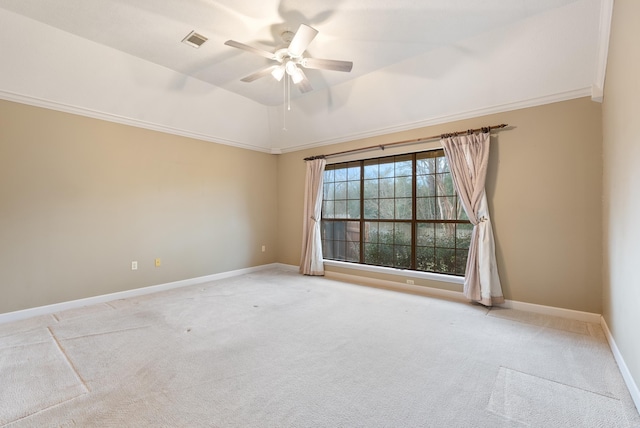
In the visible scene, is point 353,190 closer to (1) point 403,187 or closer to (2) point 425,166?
(1) point 403,187

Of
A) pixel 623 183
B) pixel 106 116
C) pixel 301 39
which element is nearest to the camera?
pixel 623 183

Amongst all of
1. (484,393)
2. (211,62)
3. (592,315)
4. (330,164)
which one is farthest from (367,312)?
(211,62)

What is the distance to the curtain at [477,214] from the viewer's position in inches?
144

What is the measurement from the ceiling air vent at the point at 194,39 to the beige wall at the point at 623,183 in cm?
354

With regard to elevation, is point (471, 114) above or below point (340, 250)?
above

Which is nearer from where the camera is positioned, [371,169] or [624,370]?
[624,370]

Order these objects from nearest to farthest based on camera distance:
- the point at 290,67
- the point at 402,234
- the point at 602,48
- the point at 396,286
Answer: the point at 602,48, the point at 290,67, the point at 396,286, the point at 402,234

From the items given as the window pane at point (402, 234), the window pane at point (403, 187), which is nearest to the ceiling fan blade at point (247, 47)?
the window pane at point (403, 187)

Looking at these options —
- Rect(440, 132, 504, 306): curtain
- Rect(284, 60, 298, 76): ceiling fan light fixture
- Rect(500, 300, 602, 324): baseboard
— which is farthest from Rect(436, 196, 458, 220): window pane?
Rect(284, 60, 298, 76): ceiling fan light fixture

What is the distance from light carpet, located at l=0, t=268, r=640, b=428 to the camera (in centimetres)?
175

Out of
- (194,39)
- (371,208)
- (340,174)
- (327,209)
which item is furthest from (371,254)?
(194,39)

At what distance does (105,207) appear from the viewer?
3.97 metres

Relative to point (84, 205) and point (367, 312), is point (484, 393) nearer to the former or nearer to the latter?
point (367, 312)

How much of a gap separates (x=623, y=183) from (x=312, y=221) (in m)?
4.21
